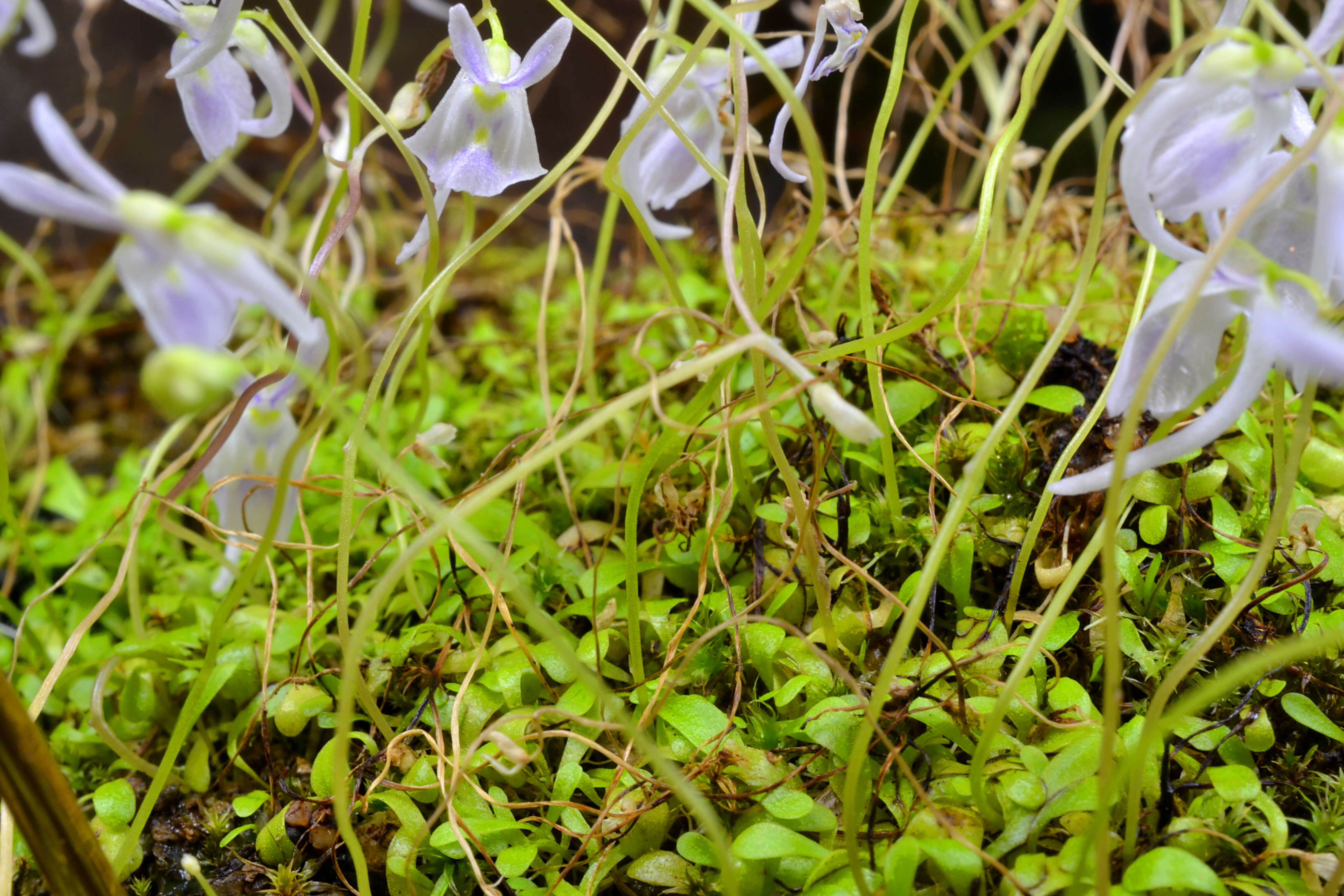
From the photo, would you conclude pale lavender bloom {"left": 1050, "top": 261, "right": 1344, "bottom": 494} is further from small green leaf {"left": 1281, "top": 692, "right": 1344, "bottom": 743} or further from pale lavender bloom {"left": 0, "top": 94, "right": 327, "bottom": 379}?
pale lavender bloom {"left": 0, "top": 94, "right": 327, "bottom": 379}

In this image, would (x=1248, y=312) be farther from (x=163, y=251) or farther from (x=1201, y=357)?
(x=163, y=251)

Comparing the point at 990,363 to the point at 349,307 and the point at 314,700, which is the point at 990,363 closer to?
the point at 314,700

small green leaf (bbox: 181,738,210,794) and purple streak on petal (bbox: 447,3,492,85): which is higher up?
purple streak on petal (bbox: 447,3,492,85)

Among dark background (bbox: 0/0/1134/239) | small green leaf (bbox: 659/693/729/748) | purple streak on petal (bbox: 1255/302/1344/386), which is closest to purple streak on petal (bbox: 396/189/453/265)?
small green leaf (bbox: 659/693/729/748)

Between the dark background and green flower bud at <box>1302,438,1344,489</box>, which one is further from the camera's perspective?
the dark background

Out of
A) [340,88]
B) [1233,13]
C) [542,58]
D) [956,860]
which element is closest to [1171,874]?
[956,860]

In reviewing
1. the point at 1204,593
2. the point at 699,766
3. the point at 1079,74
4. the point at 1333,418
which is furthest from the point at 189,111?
the point at 1079,74
